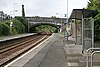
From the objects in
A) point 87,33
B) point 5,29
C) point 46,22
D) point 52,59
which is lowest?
point 5,29

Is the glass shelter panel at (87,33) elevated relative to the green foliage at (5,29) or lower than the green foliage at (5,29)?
elevated

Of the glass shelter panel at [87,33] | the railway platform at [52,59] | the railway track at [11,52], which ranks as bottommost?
the railway track at [11,52]

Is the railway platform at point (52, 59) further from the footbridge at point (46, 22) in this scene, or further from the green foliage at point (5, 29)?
the footbridge at point (46, 22)

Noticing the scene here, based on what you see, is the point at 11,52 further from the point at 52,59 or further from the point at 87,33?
the point at 52,59

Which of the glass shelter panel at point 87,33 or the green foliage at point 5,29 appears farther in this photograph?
the green foliage at point 5,29

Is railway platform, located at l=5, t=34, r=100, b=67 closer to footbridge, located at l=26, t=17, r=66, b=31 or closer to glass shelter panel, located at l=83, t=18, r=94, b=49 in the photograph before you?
glass shelter panel, located at l=83, t=18, r=94, b=49

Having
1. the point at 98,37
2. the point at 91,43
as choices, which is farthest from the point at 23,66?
the point at 98,37

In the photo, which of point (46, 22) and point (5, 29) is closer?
point (5, 29)

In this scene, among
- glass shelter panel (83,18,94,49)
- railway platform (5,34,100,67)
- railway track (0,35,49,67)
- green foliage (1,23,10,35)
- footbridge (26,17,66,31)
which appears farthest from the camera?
footbridge (26,17,66,31)

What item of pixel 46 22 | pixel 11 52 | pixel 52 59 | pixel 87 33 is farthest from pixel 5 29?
pixel 46 22

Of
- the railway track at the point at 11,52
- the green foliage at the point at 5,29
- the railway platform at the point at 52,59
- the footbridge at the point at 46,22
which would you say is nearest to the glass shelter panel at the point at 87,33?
the railway platform at the point at 52,59

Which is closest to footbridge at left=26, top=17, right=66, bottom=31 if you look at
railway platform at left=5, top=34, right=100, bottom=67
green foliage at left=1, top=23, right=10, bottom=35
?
green foliage at left=1, top=23, right=10, bottom=35

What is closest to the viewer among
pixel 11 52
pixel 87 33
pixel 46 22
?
pixel 87 33

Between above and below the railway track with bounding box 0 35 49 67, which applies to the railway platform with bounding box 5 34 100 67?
above
